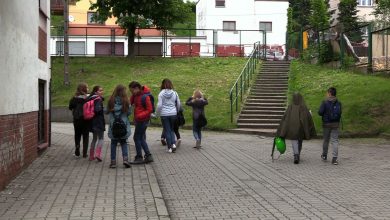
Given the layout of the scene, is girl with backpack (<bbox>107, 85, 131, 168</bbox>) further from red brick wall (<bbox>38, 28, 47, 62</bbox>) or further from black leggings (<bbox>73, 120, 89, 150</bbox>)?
red brick wall (<bbox>38, 28, 47, 62</bbox>)

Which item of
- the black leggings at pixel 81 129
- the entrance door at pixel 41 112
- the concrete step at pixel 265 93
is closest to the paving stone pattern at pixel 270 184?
the black leggings at pixel 81 129

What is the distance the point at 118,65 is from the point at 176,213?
83.9ft

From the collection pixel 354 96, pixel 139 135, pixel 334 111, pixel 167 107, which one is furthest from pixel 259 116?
pixel 139 135

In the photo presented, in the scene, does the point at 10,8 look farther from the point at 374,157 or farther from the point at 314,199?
the point at 374,157

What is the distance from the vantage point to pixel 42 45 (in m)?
12.3

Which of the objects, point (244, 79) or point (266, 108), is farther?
point (244, 79)

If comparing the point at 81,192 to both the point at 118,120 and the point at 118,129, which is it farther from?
the point at 118,120

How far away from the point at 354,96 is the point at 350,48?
19.3 feet

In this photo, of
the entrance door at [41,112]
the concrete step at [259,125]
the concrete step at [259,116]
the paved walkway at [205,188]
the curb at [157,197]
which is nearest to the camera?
the curb at [157,197]

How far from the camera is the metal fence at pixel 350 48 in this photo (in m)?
22.1

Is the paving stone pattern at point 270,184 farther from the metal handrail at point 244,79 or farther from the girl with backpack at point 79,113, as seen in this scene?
the metal handrail at point 244,79

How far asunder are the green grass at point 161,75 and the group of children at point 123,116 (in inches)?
311

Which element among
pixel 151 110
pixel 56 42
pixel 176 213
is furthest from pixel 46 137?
pixel 56 42

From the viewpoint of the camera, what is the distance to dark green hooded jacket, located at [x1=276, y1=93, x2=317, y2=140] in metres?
11.6
